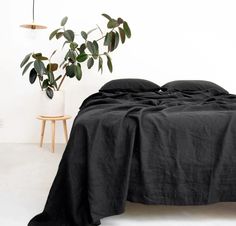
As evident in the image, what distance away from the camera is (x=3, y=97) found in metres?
3.58

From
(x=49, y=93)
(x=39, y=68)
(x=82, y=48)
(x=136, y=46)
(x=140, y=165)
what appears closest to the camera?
(x=140, y=165)

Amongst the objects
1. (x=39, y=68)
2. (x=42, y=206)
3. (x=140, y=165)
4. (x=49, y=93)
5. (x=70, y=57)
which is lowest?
(x=42, y=206)

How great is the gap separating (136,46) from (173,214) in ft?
7.68

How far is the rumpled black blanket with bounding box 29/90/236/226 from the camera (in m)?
1.57

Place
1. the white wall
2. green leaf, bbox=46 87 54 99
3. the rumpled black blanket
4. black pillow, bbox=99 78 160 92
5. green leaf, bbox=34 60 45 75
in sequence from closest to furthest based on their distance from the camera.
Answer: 1. the rumpled black blanket
2. green leaf, bbox=34 60 45 75
3. green leaf, bbox=46 87 54 99
4. black pillow, bbox=99 78 160 92
5. the white wall

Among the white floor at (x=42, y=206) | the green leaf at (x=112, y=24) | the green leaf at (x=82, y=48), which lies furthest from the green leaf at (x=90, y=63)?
the white floor at (x=42, y=206)

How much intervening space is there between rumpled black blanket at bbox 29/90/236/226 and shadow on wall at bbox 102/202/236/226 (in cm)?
15

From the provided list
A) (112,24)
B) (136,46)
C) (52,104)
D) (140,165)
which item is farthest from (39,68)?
(140,165)

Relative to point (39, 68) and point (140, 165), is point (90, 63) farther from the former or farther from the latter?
point (140, 165)

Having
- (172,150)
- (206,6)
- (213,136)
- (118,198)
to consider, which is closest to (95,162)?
(118,198)

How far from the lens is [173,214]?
177cm

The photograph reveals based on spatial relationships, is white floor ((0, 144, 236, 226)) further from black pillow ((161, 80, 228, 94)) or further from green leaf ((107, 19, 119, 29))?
green leaf ((107, 19, 119, 29))

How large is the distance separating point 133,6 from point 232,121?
2.35m

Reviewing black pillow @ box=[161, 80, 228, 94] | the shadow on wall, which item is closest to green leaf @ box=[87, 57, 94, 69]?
black pillow @ box=[161, 80, 228, 94]
